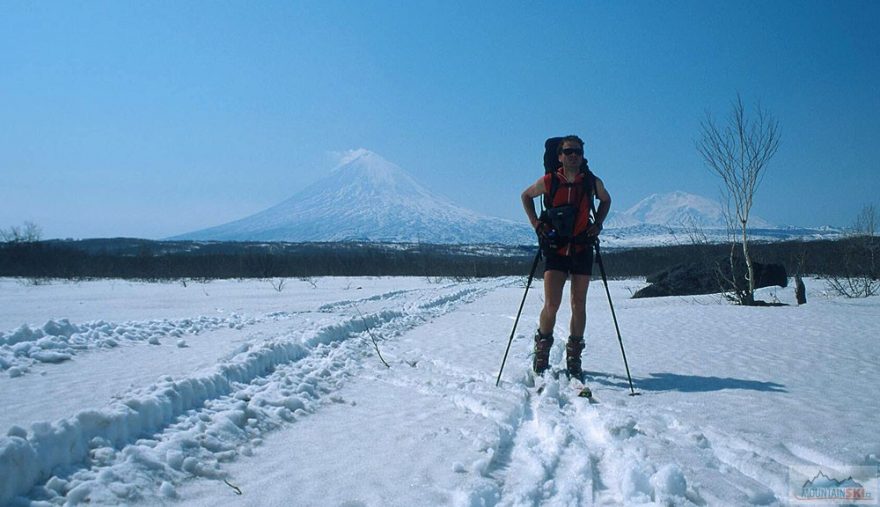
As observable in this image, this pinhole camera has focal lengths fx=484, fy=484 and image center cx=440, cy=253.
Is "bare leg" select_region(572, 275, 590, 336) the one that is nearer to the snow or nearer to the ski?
the ski

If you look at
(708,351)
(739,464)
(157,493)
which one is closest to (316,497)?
(157,493)

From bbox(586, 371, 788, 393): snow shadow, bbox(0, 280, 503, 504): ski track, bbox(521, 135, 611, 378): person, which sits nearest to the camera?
bbox(0, 280, 503, 504): ski track

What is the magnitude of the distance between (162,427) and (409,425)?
1.47 meters

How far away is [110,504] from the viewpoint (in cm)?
195

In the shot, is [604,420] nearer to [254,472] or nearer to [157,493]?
[254,472]

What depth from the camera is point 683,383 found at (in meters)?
4.14

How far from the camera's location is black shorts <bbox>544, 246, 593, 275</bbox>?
170 inches

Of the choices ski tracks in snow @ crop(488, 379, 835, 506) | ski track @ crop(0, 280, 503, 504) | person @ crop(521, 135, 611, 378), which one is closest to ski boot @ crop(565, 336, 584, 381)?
person @ crop(521, 135, 611, 378)

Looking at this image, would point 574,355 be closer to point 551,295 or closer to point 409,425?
point 551,295

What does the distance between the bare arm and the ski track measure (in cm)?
231

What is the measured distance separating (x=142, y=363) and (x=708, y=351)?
19.7 ft

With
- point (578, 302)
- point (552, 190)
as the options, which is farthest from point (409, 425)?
point (552, 190)

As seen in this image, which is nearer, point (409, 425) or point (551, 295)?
point (409, 425)

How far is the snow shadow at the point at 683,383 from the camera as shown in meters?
3.87
